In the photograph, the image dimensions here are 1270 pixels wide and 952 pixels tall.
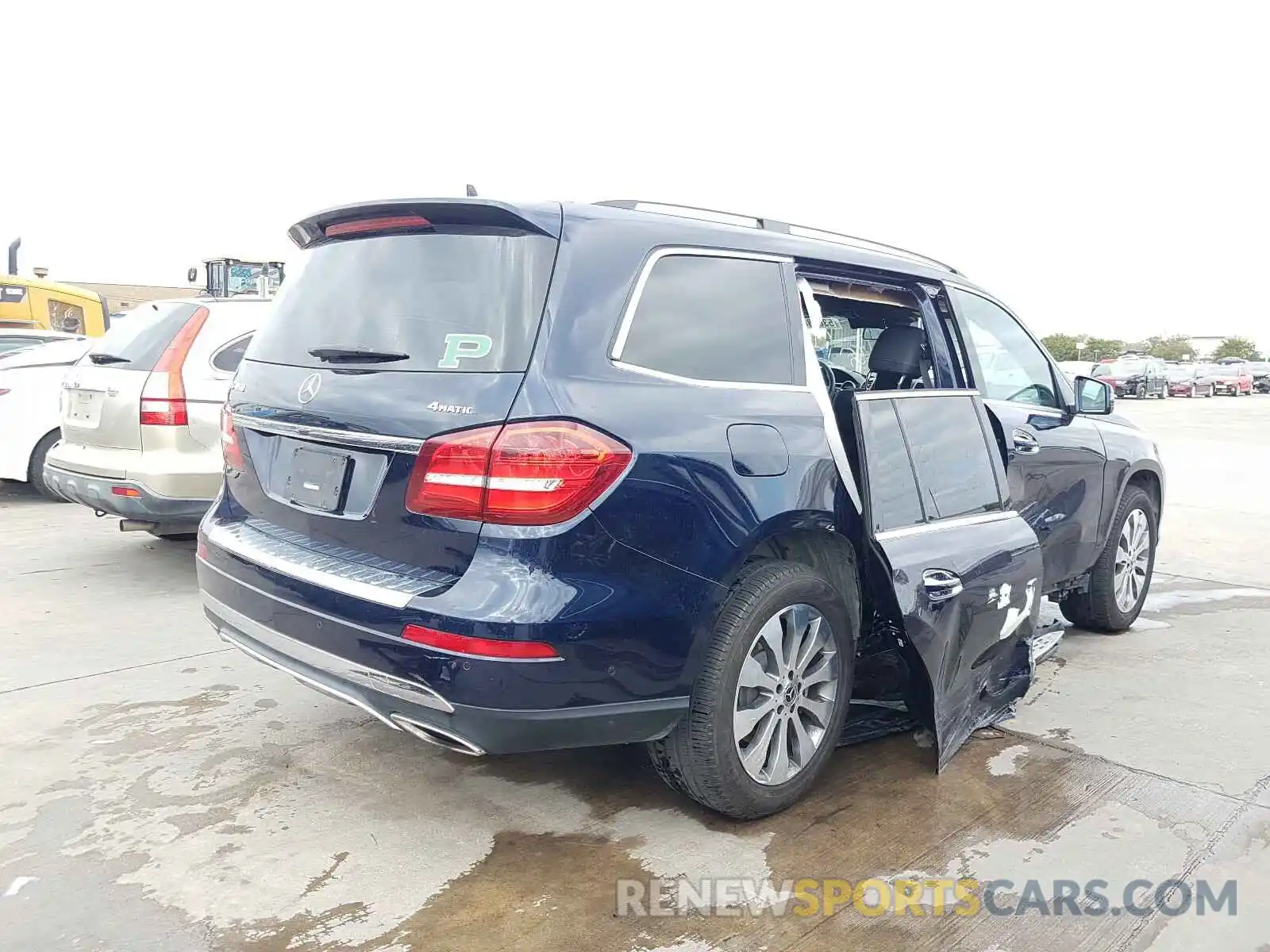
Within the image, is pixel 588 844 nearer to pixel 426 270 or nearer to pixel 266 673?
pixel 426 270

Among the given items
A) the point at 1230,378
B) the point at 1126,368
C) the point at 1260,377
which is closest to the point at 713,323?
the point at 1126,368

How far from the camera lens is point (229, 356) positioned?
5992 millimetres

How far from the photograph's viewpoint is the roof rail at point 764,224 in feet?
10.2

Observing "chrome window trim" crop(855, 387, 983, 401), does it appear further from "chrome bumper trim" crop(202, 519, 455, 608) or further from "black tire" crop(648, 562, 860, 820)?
"chrome bumper trim" crop(202, 519, 455, 608)

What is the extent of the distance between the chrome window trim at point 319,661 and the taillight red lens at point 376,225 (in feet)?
3.75

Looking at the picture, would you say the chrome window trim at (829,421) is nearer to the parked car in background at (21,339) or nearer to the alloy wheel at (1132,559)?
the alloy wheel at (1132,559)

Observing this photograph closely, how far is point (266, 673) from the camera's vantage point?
4441 millimetres

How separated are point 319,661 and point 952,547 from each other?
6.93 ft

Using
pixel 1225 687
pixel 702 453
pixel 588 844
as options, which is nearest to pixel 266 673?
pixel 588 844

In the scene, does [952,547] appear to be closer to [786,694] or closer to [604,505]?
[786,694]

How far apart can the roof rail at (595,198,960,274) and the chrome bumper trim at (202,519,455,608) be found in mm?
1204

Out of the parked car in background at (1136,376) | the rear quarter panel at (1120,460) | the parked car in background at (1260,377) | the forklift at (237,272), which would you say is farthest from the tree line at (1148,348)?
the rear quarter panel at (1120,460)

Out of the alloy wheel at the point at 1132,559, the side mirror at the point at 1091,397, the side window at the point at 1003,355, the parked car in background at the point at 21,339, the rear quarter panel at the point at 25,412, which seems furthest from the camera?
the parked car in background at the point at 21,339

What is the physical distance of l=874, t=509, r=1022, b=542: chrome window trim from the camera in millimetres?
3371
